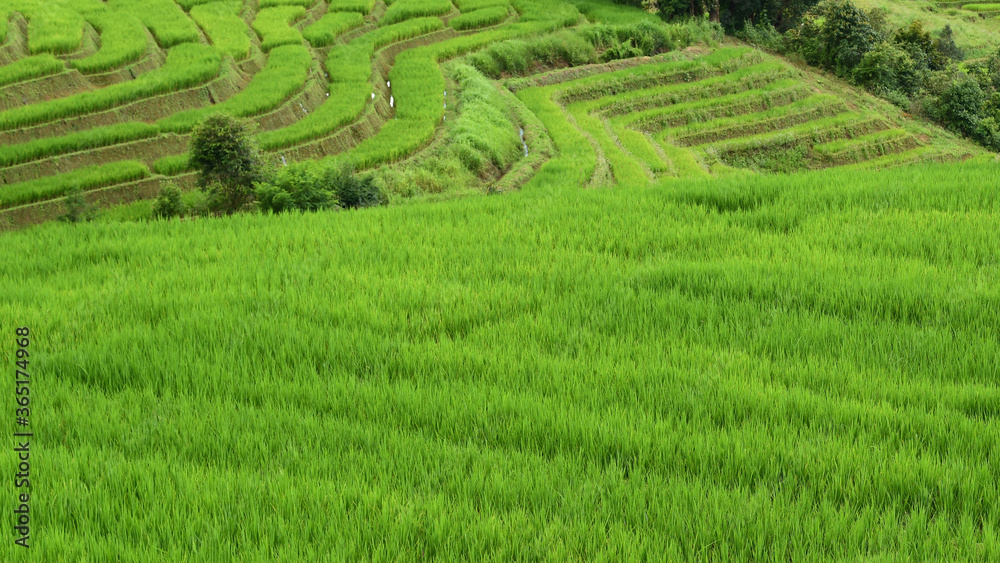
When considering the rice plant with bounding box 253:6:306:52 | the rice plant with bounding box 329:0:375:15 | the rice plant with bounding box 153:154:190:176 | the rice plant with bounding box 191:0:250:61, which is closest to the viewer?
the rice plant with bounding box 153:154:190:176

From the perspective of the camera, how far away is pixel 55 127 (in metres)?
14.7

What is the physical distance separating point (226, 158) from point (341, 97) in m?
8.50

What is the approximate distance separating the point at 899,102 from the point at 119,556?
121ft

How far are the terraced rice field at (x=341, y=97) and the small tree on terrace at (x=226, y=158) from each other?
288 centimetres

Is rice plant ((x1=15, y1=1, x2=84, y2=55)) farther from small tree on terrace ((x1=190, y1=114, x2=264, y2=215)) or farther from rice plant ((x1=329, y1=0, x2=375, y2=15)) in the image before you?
rice plant ((x1=329, y1=0, x2=375, y2=15))

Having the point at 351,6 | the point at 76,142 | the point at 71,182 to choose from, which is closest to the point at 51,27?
the point at 76,142

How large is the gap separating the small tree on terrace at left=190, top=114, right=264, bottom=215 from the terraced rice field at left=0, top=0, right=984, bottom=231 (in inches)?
113

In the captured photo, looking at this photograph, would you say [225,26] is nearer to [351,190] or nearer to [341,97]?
[341,97]

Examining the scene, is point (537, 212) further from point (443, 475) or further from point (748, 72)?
point (748, 72)

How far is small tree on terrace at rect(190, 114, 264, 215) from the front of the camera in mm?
11625

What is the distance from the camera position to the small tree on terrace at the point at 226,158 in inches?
458

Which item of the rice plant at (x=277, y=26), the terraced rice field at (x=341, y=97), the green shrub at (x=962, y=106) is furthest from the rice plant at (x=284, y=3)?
the green shrub at (x=962, y=106)

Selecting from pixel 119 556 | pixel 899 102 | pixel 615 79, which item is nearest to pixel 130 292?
pixel 119 556

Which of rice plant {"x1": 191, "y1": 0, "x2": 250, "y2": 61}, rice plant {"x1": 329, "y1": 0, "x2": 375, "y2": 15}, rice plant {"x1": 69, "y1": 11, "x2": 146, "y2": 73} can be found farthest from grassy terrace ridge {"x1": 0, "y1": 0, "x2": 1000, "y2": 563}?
rice plant {"x1": 329, "y1": 0, "x2": 375, "y2": 15}
